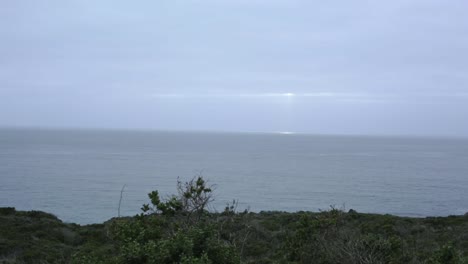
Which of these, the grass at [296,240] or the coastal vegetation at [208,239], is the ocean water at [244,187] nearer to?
the grass at [296,240]

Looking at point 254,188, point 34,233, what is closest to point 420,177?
point 254,188

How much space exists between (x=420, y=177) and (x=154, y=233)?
79622 mm

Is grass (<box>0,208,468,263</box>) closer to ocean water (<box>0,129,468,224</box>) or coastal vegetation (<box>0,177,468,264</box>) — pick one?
coastal vegetation (<box>0,177,468,264</box>)

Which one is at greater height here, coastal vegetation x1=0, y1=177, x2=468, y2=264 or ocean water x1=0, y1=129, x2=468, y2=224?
coastal vegetation x1=0, y1=177, x2=468, y2=264

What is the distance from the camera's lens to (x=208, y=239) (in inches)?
308

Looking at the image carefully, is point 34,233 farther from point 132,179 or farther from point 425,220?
point 132,179

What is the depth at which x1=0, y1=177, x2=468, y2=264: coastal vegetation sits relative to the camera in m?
7.75

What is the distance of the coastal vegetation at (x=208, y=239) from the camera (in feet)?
25.4

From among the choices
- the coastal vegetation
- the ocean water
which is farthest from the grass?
the ocean water

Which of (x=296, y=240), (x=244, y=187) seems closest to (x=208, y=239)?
(x=296, y=240)

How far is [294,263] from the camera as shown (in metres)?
12.5

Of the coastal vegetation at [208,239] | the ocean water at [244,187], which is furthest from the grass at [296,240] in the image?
the ocean water at [244,187]

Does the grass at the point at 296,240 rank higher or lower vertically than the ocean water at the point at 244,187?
higher

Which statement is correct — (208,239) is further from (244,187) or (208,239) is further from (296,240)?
(244,187)
